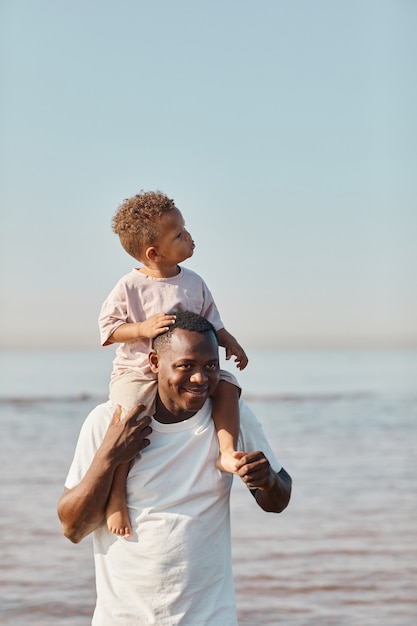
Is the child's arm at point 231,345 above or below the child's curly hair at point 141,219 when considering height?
below

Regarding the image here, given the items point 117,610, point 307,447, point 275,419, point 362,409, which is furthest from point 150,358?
point 362,409

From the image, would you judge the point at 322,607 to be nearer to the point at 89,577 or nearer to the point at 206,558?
the point at 89,577

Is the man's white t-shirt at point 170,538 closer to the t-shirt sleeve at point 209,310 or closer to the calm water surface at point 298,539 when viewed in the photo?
the t-shirt sleeve at point 209,310

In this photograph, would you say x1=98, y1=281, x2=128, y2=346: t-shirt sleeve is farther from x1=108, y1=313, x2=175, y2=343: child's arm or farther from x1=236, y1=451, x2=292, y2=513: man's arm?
x1=236, y1=451, x2=292, y2=513: man's arm

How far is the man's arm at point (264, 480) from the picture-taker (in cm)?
300

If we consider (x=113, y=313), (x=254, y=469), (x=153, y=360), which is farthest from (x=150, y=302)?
(x=254, y=469)

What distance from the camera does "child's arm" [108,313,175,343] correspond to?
3184 mm

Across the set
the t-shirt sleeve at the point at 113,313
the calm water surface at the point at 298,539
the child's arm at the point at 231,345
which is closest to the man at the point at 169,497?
the t-shirt sleeve at the point at 113,313

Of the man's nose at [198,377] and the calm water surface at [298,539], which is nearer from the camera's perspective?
the man's nose at [198,377]

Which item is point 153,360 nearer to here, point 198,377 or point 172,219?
point 198,377

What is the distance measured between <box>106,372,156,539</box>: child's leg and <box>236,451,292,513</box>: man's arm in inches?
15.2

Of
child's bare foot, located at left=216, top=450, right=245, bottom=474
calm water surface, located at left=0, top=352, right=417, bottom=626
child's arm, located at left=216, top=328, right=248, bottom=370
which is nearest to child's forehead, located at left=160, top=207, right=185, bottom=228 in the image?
child's arm, located at left=216, top=328, right=248, bottom=370

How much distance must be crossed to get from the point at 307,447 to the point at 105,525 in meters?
11.4

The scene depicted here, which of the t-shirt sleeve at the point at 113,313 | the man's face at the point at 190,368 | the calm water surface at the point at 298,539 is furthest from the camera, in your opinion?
the calm water surface at the point at 298,539
